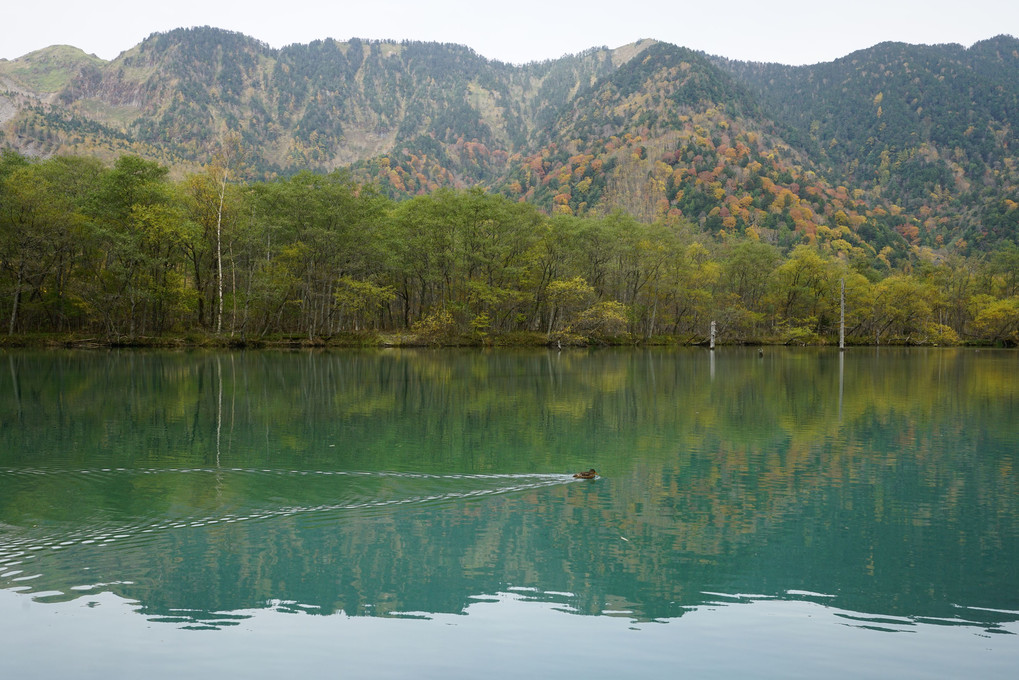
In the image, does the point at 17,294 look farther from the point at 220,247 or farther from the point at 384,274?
the point at 384,274

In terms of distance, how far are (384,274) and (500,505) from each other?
6431cm

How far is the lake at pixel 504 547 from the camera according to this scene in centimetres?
664

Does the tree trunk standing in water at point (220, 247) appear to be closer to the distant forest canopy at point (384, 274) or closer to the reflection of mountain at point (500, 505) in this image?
the distant forest canopy at point (384, 274)

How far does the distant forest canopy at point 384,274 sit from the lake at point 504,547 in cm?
4232

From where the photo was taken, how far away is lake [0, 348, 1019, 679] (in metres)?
6.64

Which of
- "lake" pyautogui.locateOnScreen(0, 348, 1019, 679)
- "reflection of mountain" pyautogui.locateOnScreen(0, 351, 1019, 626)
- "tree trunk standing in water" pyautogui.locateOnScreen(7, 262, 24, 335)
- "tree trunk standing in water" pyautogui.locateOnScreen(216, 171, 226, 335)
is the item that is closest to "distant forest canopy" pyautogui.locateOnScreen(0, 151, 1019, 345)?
"tree trunk standing in water" pyautogui.locateOnScreen(7, 262, 24, 335)

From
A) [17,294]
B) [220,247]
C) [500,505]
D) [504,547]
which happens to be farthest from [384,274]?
[504,547]

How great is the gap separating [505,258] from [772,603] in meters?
67.8

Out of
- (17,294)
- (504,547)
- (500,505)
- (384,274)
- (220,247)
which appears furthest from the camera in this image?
Result: (384,274)

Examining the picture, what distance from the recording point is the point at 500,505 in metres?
11.5

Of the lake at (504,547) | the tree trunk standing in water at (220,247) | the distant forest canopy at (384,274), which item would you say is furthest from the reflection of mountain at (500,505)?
the distant forest canopy at (384,274)

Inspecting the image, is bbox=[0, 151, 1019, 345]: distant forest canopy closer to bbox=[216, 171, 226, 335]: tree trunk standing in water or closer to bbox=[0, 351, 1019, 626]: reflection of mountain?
bbox=[216, 171, 226, 335]: tree trunk standing in water

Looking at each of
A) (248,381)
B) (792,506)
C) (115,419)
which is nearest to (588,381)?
(248,381)

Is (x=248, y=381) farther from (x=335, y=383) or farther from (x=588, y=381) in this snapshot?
(x=588, y=381)
